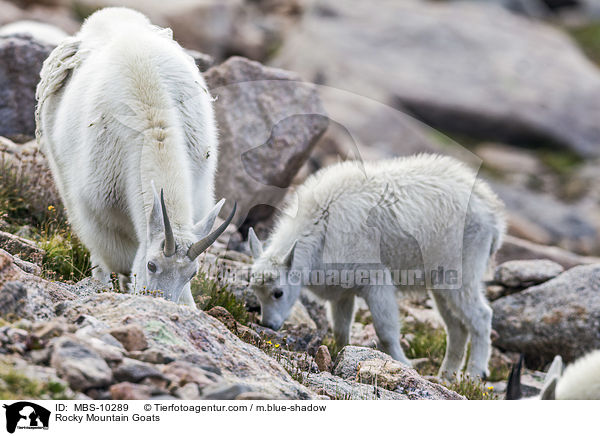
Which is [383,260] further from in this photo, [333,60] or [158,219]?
[333,60]

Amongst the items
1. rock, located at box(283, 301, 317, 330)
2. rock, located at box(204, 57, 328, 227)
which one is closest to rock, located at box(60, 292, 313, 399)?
rock, located at box(283, 301, 317, 330)

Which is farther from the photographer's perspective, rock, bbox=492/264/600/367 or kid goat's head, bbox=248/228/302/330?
rock, bbox=492/264/600/367

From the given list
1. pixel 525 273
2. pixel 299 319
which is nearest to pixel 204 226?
pixel 299 319

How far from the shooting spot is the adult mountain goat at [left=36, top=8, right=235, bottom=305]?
5969 mm

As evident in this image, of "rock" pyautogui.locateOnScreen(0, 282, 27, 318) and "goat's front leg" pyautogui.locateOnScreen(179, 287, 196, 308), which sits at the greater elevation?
"rock" pyautogui.locateOnScreen(0, 282, 27, 318)

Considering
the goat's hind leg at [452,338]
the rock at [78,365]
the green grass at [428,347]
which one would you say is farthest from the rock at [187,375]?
the green grass at [428,347]

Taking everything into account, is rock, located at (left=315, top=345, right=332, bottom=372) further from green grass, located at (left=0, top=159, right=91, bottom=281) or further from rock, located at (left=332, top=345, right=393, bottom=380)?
green grass, located at (left=0, top=159, right=91, bottom=281)

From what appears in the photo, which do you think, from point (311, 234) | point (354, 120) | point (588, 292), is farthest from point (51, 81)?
point (354, 120)

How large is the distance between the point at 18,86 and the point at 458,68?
67.0 ft

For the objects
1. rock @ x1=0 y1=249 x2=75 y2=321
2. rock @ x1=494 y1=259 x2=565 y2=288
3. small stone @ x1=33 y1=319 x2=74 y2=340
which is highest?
small stone @ x1=33 y1=319 x2=74 y2=340

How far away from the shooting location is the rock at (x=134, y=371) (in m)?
4.45

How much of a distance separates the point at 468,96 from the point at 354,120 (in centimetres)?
1189

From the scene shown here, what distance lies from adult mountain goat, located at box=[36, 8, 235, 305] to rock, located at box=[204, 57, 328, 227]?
2.70 m

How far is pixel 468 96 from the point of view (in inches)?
1072
